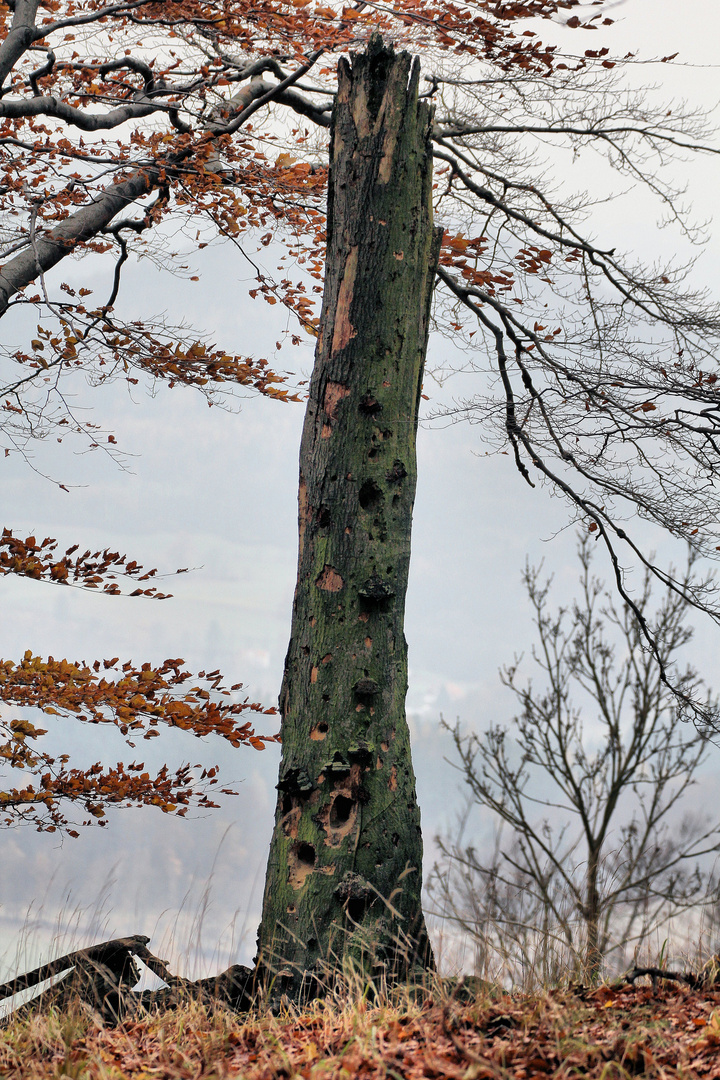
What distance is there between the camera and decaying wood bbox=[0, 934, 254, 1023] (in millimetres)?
3621

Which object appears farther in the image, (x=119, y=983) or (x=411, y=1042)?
(x=119, y=983)

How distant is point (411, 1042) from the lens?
250cm

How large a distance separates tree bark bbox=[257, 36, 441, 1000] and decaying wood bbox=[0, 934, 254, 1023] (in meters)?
0.25

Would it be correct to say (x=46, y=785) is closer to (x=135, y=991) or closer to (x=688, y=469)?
(x=135, y=991)

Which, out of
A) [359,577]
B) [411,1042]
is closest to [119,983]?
[411,1042]

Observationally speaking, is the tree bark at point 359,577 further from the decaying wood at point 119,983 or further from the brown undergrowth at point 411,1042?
the brown undergrowth at point 411,1042

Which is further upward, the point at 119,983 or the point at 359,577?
the point at 359,577

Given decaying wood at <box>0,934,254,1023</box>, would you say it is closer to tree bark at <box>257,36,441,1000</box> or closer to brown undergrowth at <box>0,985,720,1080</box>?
tree bark at <box>257,36,441,1000</box>

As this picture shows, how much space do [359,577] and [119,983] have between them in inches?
90.1

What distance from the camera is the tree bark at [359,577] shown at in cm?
353

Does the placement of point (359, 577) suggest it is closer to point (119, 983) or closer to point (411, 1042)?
point (411, 1042)

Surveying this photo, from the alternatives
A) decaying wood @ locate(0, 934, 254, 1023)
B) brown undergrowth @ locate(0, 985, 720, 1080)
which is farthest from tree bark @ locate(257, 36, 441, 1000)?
brown undergrowth @ locate(0, 985, 720, 1080)

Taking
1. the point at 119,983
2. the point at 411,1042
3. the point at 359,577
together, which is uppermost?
the point at 359,577

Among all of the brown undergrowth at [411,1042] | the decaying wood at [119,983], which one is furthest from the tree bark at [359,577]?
the brown undergrowth at [411,1042]
